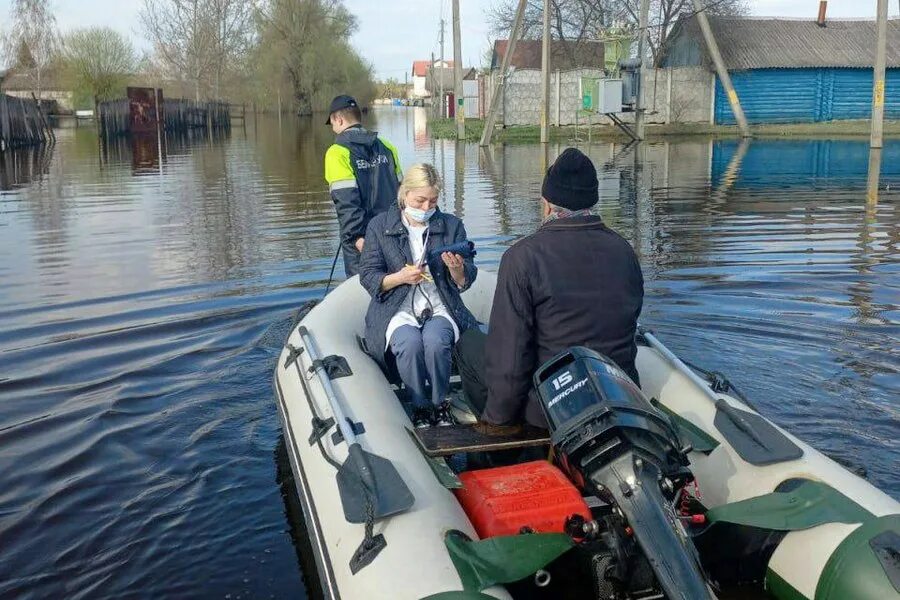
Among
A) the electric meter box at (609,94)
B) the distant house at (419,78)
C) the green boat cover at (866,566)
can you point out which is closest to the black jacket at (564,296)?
the green boat cover at (866,566)

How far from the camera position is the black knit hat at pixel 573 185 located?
3422 millimetres

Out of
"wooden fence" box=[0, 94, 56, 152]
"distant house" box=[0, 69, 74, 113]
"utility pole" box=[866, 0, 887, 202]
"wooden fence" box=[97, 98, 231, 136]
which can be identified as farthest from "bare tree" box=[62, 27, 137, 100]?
"utility pole" box=[866, 0, 887, 202]

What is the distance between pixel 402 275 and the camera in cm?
467

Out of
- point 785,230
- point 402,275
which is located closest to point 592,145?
point 785,230

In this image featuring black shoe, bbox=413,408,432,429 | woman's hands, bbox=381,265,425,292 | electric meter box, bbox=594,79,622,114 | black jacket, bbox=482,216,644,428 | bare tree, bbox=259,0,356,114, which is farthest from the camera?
bare tree, bbox=259,0,356,114

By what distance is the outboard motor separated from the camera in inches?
111

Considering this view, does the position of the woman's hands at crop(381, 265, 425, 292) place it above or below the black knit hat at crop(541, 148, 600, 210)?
below

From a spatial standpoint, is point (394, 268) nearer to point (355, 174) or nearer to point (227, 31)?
point (355, 174)

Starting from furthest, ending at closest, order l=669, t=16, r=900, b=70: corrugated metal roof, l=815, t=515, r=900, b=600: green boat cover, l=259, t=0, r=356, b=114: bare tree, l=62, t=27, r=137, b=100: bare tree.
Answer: l=259, t=0, r=356, b=114: bare tree → l=62, t=27, r=137, b=100: bare tree → l=669, t=16, r=900, b=70: corrugated metal roof → l=815, t=515, r=900, b=600: green boat cover

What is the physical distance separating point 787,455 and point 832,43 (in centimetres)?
3501

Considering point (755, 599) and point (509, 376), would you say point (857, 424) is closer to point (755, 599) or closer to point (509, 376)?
point (755, 599)

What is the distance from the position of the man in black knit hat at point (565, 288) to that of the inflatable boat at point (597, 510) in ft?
0.71

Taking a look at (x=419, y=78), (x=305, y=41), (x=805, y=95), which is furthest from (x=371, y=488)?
(x=419, y=78)

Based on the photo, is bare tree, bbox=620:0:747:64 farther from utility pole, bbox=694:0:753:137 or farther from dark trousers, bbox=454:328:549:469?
dark trousers, bbox=454:328:549:469
